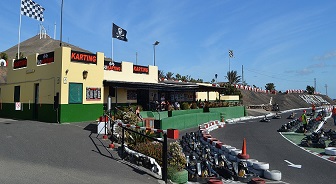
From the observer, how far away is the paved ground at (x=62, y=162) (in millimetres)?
6922

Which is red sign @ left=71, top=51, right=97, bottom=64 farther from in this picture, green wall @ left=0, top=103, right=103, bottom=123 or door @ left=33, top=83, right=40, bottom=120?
door @ left=33, top=83, right=40, bottom=120

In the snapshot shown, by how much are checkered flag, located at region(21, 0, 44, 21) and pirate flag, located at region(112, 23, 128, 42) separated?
20.9ft

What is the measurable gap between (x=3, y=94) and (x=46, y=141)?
16.1m

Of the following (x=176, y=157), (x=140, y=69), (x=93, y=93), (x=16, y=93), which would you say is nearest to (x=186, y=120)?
(x=93, y=93)

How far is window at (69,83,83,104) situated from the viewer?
61.6ft

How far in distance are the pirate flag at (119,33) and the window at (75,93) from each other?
929 centimetres

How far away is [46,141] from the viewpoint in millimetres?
11797

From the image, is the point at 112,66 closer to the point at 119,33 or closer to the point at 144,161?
the point at 119,33

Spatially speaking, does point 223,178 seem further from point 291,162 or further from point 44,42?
point 44,42

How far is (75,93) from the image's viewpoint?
1903 centimetres

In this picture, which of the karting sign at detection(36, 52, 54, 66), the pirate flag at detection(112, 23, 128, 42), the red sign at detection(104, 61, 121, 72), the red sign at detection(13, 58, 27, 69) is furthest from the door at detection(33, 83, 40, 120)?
the pirate flag at detection(112, 23, 128, 42)

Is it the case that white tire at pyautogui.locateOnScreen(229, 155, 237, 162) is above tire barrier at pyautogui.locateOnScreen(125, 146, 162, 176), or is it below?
below

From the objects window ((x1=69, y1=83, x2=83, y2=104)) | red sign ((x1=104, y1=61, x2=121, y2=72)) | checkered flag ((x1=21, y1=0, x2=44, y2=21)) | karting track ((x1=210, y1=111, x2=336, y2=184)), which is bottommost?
karting track ((x1=210, y1=111, x2=336, y2=184))

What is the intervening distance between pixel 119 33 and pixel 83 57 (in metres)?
8.53
